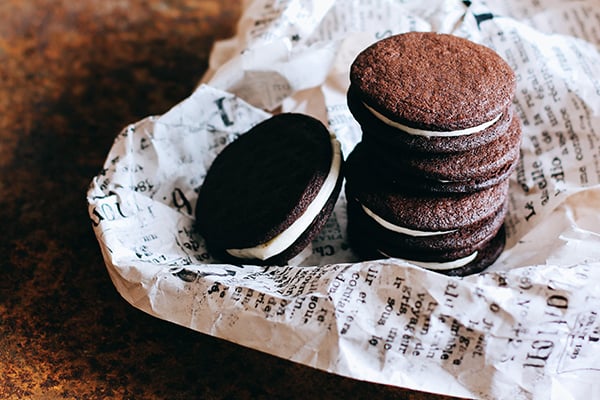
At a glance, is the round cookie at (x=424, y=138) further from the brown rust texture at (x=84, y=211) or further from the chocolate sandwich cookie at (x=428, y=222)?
the brown rust texture at (x=84, y=211)

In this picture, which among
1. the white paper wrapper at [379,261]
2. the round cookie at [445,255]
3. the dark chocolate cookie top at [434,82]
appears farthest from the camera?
the round cookie at [445,255]

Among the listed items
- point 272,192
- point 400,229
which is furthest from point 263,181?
point 400,229

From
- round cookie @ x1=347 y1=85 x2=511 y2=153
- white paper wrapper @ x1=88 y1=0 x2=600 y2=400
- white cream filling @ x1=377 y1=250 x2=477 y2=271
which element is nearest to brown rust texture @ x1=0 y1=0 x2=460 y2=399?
white paper wrapper @ x1=88 y1=0 x2=600 y2=400

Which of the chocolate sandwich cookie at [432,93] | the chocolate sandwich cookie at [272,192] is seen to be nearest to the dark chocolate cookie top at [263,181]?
the chocolate sandwich cookie at [272,192]

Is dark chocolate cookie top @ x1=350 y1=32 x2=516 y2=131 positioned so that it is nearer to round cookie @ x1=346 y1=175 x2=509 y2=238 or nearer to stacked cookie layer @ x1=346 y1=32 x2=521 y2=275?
stacked cookie layer @ x1=346 y1=32 x2=521 y2=275

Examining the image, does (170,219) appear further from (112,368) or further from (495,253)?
(495,253)

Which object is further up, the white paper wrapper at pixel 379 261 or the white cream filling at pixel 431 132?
the white cream filling at pixel 431 132

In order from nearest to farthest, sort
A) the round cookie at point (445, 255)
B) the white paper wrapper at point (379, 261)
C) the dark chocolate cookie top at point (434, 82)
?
1. the white paper wrapper at point (379, 261)
2. the dark chocolate cookie top at point (434, 82)
3. the round cookie at point (445, 255)

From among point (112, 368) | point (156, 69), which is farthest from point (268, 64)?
point (112, 368)
